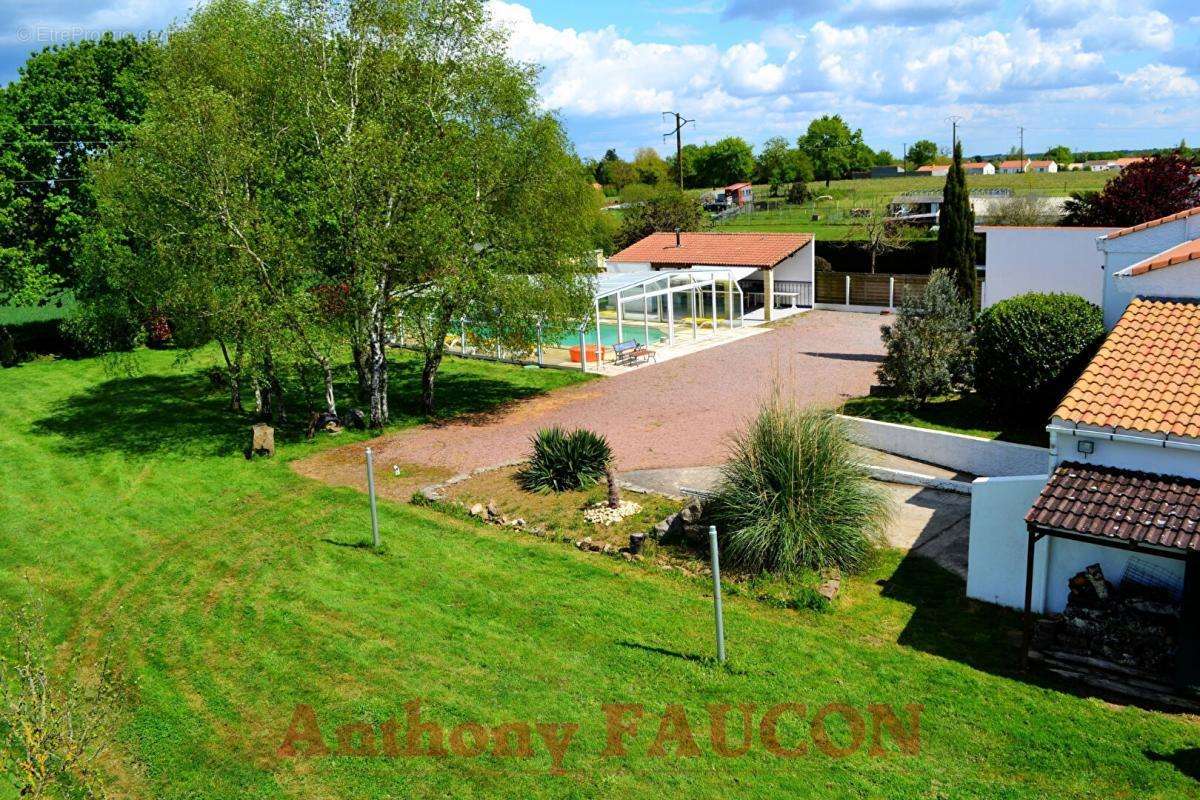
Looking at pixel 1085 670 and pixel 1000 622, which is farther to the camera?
pixel 1000 622

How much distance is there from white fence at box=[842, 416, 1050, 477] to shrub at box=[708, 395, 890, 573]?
174 cm

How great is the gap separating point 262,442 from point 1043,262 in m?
23.3

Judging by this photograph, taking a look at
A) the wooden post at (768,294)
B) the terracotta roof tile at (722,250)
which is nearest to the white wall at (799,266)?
the terracotta roof tile at (722,250)

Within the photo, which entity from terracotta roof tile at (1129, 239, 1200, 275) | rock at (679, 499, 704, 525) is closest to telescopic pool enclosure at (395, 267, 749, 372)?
rock at (679, 499, 704, 525)

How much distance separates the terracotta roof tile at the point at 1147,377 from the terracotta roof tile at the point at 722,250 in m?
21.7

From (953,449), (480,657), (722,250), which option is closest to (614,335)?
(722,250)

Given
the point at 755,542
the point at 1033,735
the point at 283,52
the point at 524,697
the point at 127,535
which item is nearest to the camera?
the point at 1033,735

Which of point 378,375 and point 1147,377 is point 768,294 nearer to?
point 378,375

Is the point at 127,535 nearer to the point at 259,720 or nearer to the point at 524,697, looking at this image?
the point at 259,720

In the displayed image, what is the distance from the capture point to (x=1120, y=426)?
1112cm

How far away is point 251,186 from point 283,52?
3.09 m

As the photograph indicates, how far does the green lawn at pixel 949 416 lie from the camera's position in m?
17.5

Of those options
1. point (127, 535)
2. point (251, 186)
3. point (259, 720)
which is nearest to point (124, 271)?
point (251, 186)

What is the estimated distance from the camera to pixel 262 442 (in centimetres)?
1992
